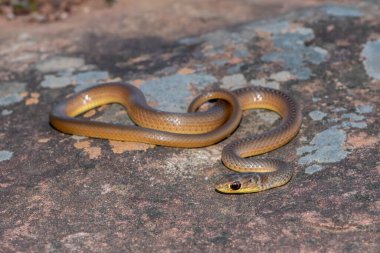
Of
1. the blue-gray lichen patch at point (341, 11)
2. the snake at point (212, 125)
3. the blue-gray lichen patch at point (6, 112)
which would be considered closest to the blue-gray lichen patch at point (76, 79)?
the snake at point (212, 125)

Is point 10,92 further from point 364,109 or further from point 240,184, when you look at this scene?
point 364,109

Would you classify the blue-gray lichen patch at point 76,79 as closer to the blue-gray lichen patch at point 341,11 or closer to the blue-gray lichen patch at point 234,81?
the blue-gray lichen patch at point 234,81

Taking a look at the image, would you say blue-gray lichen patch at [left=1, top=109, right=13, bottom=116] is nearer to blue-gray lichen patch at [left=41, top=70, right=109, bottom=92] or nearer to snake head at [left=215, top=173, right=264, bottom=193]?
blue-gray lichen patch at [left=41, top=70, right=109, bottom=92]

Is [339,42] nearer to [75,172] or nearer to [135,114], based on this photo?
[135,114]

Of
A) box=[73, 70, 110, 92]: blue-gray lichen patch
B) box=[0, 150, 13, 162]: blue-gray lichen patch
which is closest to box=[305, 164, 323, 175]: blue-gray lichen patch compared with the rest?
box=[0, 150, 13, 162]: blue-gray lichen patch

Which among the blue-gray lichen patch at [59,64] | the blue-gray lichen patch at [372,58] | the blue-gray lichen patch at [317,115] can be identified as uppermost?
the blue-gray lichen patch at [372,58]
